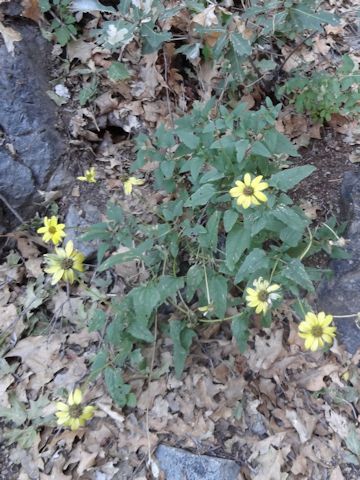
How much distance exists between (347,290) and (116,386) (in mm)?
1309

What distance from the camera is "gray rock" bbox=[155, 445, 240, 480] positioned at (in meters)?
2.00

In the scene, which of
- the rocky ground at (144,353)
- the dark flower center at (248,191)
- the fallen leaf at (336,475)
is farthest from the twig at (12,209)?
the fallen leaf at (336,475)

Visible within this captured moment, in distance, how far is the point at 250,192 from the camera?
1.84 m

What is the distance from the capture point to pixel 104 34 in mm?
2496

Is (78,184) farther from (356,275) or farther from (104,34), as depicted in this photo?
(356,275)

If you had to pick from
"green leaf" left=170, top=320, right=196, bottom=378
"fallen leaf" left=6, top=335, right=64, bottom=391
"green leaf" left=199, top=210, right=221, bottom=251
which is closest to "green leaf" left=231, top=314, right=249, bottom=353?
"green leaf" left=170, top=320, right=196, bottom=378

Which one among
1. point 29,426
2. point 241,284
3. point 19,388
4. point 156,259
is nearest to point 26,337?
point 19,388

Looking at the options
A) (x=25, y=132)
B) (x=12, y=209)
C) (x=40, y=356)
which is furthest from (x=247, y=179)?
(x=25, y=132)

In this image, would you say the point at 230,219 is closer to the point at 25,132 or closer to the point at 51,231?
the point at 51,231

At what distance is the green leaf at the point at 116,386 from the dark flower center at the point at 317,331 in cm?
94

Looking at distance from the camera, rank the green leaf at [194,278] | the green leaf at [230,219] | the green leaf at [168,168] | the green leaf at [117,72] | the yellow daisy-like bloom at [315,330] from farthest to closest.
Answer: the green leaf at [117,72] → the green leaf at [168,168] → the green leaf at [194,278] → the green leaf at [230,219] → the yellow daisy-like bloom at [315,330]

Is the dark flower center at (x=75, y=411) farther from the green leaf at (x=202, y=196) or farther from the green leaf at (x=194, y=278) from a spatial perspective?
the green leaf at (x=202, y=196)

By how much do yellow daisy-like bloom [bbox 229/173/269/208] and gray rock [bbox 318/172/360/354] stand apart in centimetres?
86

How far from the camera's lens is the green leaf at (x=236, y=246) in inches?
77.8
